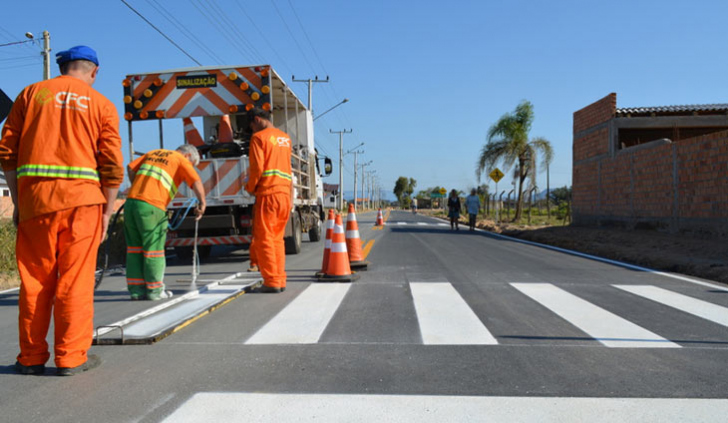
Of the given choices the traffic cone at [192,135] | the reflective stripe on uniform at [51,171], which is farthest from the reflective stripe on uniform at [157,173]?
the traffic cone at [192,135]

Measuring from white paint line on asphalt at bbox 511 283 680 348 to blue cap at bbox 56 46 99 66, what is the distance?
4177mm

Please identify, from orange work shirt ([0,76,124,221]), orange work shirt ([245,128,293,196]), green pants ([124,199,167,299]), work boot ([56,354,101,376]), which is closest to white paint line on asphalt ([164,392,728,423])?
work boot ([56,354,101,376])

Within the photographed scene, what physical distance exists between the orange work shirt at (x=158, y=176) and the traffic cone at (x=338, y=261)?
199 cm

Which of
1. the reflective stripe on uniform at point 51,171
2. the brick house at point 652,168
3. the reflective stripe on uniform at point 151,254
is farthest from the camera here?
the brick house at point 652,168

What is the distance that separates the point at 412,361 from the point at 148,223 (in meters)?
3.58

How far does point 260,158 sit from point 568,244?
32.2 ft

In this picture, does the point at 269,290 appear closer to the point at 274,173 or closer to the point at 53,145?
the point at 274,173

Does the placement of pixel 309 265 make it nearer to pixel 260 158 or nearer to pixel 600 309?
pixel 260 158

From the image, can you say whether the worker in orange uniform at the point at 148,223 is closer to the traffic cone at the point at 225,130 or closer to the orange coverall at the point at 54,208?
the orange coverall at the point at 54,208

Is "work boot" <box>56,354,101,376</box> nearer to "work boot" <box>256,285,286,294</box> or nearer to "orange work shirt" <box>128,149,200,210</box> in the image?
"orange work shirt" <box>128,149,200,210</box>

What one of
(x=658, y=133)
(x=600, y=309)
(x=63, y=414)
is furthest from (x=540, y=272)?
(x=658, y=133)

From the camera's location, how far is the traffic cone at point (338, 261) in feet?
23.5

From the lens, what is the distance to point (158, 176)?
5.98m

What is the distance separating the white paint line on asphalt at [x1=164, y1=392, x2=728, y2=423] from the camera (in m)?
2.70
